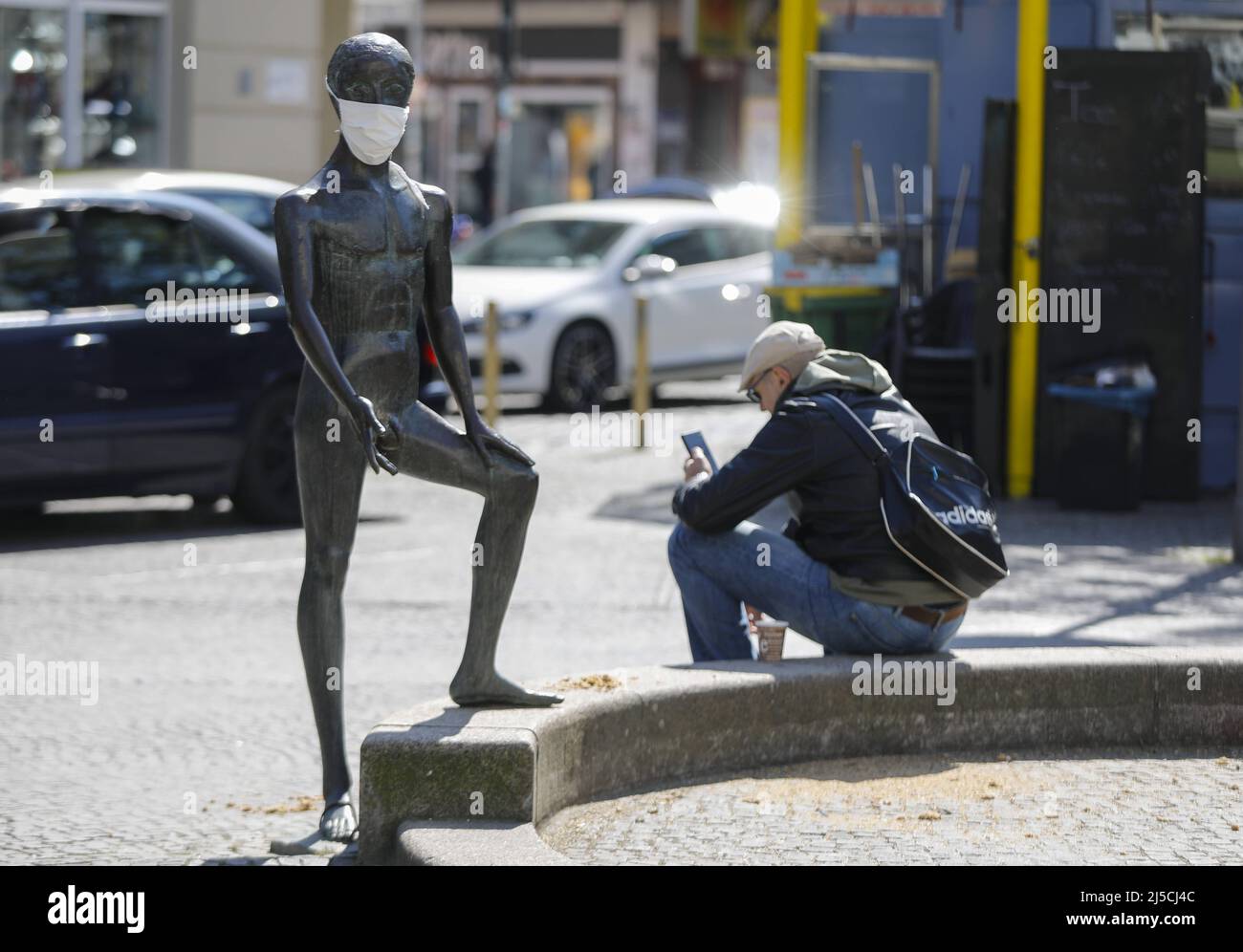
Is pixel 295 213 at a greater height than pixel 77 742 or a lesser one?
greater

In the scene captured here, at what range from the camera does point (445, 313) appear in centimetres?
575

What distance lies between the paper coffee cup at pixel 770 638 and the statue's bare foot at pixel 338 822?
53.4 inches

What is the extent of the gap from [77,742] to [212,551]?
4094mm

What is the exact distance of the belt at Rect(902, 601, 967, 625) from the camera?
21.0ft

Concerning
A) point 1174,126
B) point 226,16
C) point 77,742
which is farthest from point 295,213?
point 226,16

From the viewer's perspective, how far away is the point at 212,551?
11.3 m

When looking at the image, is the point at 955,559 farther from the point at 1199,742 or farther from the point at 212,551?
the point at 212,551

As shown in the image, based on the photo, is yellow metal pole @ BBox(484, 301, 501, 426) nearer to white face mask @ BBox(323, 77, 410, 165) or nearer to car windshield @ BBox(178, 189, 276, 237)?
car windshield @ BBox(178, 189, 276, 237)

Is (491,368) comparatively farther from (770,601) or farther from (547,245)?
(770,601)

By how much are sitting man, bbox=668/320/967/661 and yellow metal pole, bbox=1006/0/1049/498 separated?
22.2ft

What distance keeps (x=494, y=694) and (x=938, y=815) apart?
1176mm

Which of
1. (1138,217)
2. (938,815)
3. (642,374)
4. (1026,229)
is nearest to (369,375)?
(938,815)

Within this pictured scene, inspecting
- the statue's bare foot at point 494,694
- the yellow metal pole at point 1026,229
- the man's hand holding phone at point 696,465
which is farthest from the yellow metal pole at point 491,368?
the statue's bare foot at point 494,694
